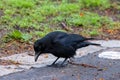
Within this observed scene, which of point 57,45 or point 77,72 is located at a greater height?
point 57,45

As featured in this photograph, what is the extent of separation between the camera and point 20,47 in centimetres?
897

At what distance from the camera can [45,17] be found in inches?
436

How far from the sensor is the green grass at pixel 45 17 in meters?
10.1

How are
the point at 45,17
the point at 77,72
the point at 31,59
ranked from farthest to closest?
the point at 45,17 < the point at 31,59 < the point at 77,72

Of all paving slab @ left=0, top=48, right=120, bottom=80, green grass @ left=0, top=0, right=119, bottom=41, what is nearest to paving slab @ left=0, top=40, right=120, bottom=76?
paving slab @ left=0, top=48, right=120, bottom=80

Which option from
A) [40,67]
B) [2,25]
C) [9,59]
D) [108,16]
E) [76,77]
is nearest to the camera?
[76,77]

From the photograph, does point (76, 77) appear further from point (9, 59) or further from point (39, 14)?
point (39, 14)

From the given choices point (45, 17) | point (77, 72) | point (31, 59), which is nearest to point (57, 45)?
point (77, 72)

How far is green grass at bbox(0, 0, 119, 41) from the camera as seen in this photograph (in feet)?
33.2

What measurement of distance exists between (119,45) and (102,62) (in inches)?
63.8

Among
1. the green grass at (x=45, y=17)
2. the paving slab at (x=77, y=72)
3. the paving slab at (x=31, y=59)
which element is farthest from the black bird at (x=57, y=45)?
the green grass at (x=45, y=17)

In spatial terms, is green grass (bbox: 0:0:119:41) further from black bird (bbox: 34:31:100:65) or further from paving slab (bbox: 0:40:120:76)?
black bird (bbox: 34:31:100:65)

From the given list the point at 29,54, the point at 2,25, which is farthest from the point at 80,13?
the point at 29,54

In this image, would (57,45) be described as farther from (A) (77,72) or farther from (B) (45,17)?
(B) (45,17)
